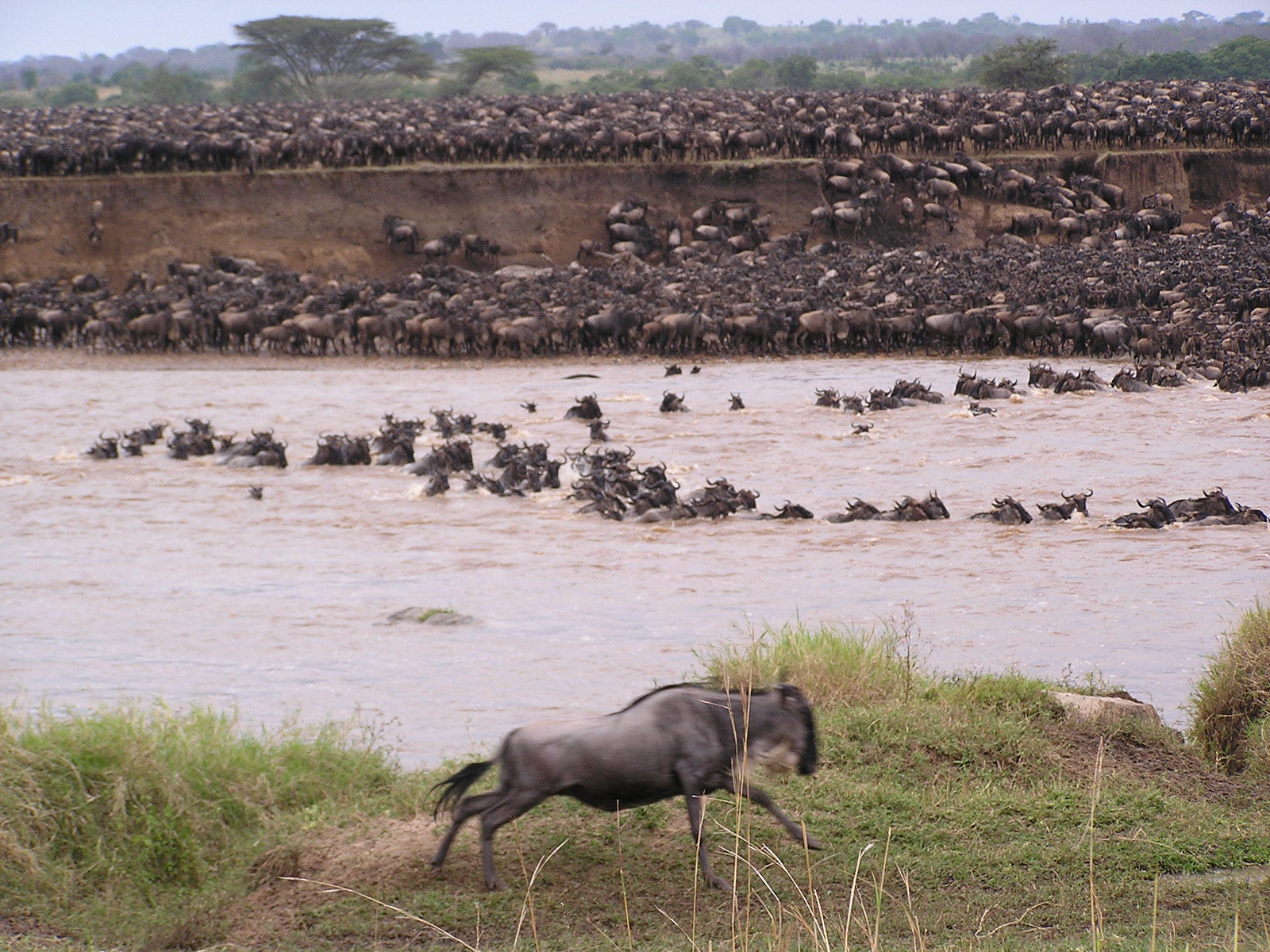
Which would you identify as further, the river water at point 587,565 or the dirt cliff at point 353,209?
the dirt cliff at point 353,209

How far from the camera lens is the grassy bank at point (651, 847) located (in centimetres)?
536

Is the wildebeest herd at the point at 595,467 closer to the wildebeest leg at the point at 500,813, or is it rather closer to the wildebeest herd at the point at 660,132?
the wildebeest leg at the point at 500,813

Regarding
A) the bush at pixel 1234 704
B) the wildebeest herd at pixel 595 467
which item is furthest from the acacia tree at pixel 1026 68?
the bush at pixel 1234 704

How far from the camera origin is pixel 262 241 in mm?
34844

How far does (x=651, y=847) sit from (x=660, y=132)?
1319 inches

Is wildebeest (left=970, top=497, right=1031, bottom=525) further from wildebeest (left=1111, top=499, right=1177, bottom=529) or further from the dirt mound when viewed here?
the dirt mound

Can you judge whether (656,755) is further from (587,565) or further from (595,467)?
(595,467)

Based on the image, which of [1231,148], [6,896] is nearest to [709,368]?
[6,896]

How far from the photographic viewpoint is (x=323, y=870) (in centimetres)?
588

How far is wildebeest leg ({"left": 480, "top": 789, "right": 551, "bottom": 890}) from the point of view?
536 centimetres

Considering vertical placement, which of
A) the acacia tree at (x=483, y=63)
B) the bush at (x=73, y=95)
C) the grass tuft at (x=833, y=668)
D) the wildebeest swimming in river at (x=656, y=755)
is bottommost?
the grass tuft at (x=833, y=668)

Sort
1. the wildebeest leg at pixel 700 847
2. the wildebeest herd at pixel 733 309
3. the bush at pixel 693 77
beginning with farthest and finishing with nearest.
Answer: the bush at pixel 693 77, the wildebeest herd at pixel 733 309, the wildebeest leg at pixel 700 847

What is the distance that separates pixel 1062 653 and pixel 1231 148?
34.8m

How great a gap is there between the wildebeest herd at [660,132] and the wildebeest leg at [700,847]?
33.5 metres
